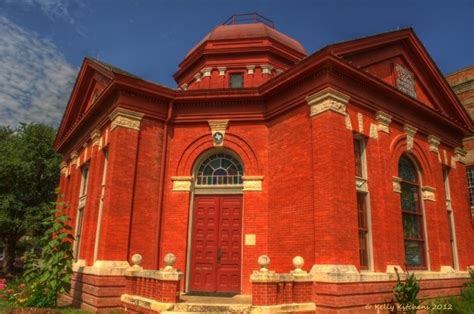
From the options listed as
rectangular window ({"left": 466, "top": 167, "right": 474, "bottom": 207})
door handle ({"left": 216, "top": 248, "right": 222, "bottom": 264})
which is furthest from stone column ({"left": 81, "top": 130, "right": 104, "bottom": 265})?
rectangular window ({"left": 466, "top": 167, "right": 474, "bottom": 207})

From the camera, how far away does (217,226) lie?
41.4 ft

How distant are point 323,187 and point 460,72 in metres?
17.2

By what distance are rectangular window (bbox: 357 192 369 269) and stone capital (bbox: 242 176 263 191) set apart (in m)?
2.94

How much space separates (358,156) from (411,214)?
3175 millimetres

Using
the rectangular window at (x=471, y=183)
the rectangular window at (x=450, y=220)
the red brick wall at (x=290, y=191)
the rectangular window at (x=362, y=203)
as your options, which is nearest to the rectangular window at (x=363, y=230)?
the rectangular window at (x=362, y=203)

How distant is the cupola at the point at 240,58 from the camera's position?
17.2m

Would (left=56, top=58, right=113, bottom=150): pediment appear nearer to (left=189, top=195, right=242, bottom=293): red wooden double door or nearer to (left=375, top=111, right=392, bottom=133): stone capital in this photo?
(left=189, top=195, right=242, bottom=293): red wooden double door

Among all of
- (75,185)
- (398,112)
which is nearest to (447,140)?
(398,112)

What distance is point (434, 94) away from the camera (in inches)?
634

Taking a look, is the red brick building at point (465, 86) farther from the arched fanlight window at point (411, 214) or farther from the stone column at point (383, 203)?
the stone column at point (383, 203)

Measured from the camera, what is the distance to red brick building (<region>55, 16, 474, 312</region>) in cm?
1039

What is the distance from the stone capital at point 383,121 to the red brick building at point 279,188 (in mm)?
89

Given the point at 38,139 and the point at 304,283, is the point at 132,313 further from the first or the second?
the point at 38,139

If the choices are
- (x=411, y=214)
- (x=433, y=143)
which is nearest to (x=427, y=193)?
(x=411, y=214)
